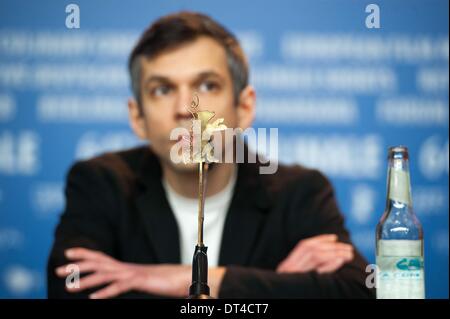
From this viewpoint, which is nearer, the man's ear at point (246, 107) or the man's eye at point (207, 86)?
the man's eye at point (207, 86)

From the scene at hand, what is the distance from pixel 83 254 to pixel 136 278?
231 mm

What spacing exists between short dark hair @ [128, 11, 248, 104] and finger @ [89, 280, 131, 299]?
0.69 metres

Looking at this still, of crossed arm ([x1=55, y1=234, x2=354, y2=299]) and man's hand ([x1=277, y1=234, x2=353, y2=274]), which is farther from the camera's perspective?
man's hand ([x1=277, y1=234, x2=353, y2=274])

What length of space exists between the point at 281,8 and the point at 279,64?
202 mm

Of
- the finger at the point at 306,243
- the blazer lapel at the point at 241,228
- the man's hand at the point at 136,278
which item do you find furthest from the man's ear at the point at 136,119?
the finger at the point at 306,243

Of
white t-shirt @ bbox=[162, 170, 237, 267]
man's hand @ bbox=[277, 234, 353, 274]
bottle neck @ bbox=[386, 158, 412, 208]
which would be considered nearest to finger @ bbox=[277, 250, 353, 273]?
man's hand @ bbox=[277, 234, 353, 274]

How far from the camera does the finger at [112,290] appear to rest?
1.93 meters

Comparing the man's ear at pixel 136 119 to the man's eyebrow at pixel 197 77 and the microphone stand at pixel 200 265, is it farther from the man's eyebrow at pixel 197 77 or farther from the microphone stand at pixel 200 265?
the microphone stand at pixel 200 265

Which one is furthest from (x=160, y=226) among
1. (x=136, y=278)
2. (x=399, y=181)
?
(x=399, y=181)

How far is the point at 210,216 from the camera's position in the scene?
7.58 ft

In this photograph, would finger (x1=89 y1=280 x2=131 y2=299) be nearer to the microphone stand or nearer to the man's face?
the man's face

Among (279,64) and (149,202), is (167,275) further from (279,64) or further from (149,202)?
(279,64)

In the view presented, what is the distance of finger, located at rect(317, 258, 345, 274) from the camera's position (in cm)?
202

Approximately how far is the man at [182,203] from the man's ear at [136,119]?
0.04 ft
